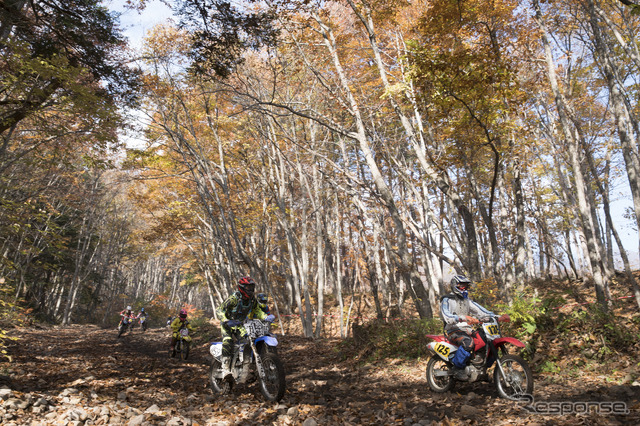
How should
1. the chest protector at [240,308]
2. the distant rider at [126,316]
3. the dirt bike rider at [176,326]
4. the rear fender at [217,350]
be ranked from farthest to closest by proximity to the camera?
the distant rider at [126,316]
the dirt bike rider at [176,326]
the chest protector at [240,308]
the rear fender at [217,350]

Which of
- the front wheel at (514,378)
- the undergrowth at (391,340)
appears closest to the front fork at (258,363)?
the front wheel at (514,378)

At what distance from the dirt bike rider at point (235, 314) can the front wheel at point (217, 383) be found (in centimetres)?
20

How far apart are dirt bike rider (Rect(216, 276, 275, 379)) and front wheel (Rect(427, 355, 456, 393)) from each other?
2.58 m

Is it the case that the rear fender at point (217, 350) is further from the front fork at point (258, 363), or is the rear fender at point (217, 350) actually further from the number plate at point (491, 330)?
the number plate at point (491, 330)

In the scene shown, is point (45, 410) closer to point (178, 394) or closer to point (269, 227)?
point (178, 394)

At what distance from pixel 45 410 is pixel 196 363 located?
527cm

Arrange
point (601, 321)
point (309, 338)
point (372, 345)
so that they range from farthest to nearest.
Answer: point (309, 338)
point (372, 345)
point (601, 321)

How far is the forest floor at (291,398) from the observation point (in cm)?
405

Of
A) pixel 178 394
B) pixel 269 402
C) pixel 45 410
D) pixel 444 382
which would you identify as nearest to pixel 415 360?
pixel 444 382

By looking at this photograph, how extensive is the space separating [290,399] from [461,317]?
2.81m

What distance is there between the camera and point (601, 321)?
5902mm

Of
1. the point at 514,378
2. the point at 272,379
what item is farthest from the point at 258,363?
the point at 514,378

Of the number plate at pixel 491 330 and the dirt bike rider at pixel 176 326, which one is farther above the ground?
the number plate at pixel 491 330
